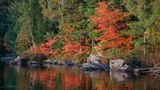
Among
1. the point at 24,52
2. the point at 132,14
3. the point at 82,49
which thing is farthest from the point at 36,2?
the point at 132,14

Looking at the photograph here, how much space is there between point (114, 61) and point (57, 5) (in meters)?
24.4

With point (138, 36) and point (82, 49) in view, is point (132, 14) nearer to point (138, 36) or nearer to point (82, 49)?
point (138, 36)

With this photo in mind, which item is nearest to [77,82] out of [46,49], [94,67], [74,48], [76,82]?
[76,82]

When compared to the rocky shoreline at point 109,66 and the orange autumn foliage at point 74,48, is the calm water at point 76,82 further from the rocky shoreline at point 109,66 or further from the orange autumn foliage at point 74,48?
the orange autumn foliage at point 74,48

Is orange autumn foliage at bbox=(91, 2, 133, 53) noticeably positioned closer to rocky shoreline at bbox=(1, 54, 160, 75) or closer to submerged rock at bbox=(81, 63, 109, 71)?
rocky shoreline at bbox=(1, 54, 160, 75)

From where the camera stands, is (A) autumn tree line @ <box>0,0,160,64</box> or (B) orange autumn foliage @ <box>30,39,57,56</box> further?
(B) orange autumn foliage @ <box>30,39,57,56</box>

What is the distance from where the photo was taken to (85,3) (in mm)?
64875

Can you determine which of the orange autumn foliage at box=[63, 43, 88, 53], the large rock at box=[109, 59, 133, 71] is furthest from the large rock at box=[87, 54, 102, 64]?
the orange autumn foliage at box=[63, 43, 88, 53]

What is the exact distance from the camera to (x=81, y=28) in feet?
208

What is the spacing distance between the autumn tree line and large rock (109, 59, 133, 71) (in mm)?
1774

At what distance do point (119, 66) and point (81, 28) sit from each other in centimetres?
1476

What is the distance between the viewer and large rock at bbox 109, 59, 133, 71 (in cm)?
4925

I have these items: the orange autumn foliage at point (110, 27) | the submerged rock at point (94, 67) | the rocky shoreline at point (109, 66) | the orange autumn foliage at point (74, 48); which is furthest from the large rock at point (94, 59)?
the orange autumn foliage at point (74, 48)

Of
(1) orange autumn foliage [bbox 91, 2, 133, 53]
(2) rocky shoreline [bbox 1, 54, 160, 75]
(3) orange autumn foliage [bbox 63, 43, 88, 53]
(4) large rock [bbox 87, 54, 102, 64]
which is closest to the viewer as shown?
(2) rocky shoreline [bbox 1, 54, 160, 75]
